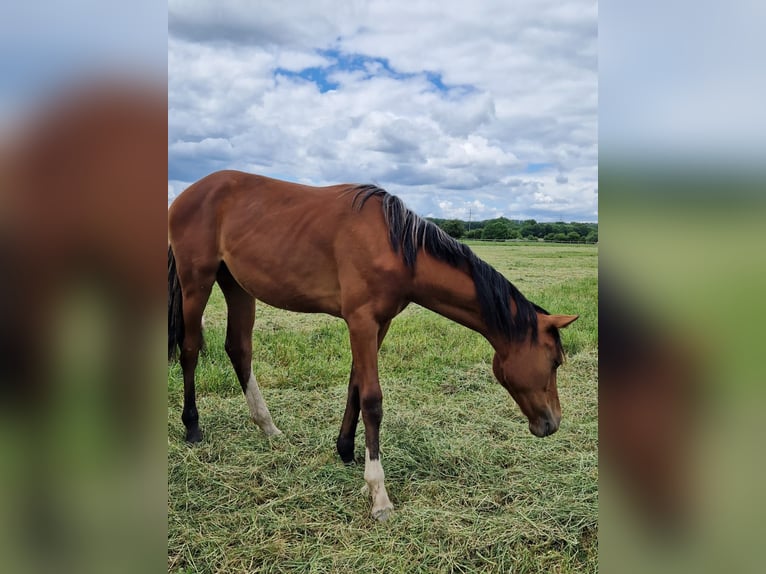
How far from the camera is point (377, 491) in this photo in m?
3.11

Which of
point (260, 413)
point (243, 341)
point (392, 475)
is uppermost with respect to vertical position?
point (243, 341)

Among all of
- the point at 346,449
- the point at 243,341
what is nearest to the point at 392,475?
the point at 346,449

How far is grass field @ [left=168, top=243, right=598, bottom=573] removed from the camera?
266 centimetres

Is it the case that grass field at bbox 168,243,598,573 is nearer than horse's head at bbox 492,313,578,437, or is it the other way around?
grass field at bbox 168,243,598,573

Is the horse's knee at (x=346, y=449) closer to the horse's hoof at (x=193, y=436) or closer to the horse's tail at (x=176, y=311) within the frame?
the horse's hoof at (x=193, y=436)

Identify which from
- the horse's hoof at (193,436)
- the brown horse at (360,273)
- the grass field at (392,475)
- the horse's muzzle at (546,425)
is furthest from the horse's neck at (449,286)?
the horse's hoof at (193,436)

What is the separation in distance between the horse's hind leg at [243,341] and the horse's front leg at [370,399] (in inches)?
55.1

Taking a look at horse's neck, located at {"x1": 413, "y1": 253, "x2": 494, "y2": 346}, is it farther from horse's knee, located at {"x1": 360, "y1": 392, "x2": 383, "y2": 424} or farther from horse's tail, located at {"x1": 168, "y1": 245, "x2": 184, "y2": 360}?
horse's tail, located at {"x1": 168, "y1": 245, "x2": 184, "y2": 360}

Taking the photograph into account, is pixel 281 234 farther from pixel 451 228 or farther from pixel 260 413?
pixel 451 228

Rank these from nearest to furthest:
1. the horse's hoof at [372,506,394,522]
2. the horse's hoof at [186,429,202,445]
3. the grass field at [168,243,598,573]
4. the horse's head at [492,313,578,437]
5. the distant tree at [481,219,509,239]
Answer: the grass field at [168,243,598,573]
the horse's hoof at [372,506,394,522]
the horse's head at [492,313,578,437]
the horse's hoof at [186,429,202,445]
the distant tree at [481,219,509,239]
